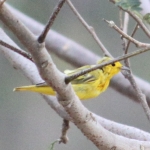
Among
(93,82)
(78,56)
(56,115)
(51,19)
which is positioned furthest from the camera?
(56,115)

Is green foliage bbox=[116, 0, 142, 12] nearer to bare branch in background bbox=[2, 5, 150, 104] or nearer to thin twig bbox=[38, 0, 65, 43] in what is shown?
thin twig bbox=[38, 0, 65, 43]

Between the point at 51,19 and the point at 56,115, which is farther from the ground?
the point at 56,115

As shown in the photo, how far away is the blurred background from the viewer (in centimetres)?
229

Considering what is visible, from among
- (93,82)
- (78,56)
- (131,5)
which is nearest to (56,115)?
(78,56)

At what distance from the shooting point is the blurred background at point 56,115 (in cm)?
229

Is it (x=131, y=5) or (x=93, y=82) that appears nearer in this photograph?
(x=131, y=5)

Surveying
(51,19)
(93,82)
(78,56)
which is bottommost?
(51,19)

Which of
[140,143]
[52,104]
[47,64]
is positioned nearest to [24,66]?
[52,104]

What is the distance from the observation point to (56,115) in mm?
2385

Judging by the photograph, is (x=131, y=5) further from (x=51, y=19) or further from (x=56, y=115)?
(x=56, y=115)

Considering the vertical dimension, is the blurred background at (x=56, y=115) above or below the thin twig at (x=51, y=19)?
above

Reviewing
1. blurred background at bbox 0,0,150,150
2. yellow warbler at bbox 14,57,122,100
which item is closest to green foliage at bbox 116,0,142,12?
yellow warbler at bbox 14,57,122,100

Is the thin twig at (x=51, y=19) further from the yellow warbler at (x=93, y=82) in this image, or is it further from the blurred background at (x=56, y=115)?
the blurred background at (x=56, y=115)

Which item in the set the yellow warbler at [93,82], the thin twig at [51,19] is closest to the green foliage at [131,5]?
the thin twig at [51,19]
